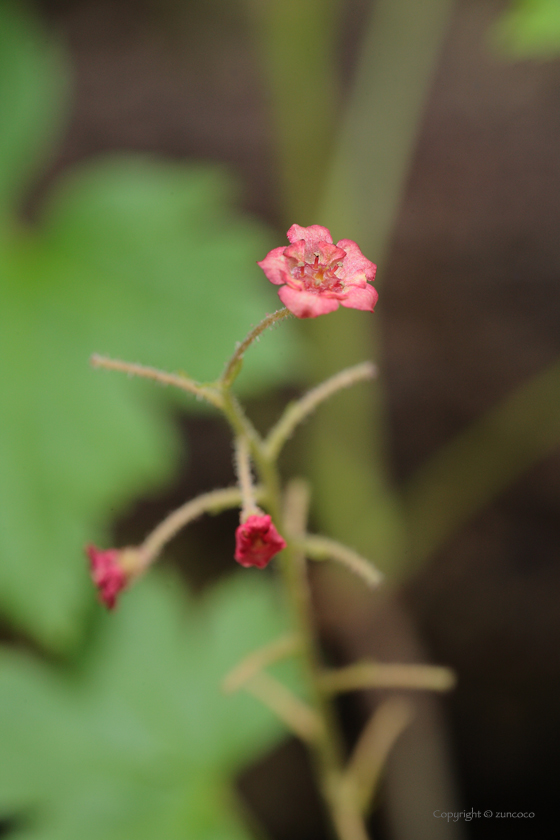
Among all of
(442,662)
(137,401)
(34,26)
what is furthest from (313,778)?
(34,26)

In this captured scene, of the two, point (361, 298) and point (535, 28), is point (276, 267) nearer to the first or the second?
point (361, 298)

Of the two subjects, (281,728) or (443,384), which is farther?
(443,384)

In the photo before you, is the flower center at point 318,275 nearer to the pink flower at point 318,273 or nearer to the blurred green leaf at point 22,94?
the pink flower at point 318,273

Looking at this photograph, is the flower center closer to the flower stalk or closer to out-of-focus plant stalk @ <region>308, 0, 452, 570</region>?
the flower stalk

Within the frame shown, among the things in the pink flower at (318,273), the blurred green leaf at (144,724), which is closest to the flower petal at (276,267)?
the pink flower at (318,273)

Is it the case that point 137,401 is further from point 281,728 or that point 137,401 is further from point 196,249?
point 281,728

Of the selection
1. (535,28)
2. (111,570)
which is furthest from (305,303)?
(535,28)
